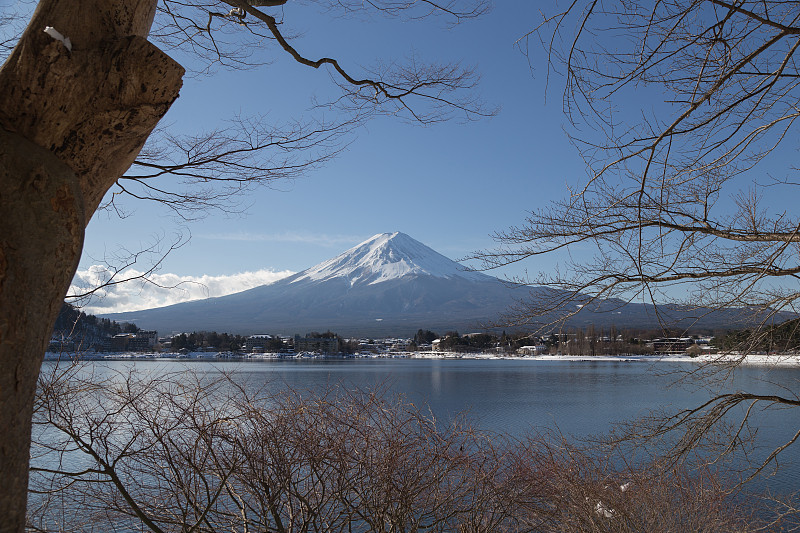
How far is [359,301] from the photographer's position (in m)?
138

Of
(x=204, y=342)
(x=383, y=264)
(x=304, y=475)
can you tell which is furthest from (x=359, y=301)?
(x=304, y=475)

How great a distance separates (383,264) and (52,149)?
15498cm

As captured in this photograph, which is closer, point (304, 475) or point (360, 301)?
point (304, 475)

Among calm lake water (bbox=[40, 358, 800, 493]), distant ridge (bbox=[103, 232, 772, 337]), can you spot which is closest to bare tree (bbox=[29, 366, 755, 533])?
calm lake water (bbox=[40, 358, 800, 493])

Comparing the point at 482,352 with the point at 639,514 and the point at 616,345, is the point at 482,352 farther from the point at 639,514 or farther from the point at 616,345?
the point at 639,514

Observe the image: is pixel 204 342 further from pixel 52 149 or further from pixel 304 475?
pixel 52 149

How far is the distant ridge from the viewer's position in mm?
115250

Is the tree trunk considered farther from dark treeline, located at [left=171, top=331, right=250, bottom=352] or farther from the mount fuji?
the mount fuji

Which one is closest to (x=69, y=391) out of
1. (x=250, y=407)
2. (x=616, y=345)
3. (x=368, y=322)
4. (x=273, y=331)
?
(x=250, y=407)

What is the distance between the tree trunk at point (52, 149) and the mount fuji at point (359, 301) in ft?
340

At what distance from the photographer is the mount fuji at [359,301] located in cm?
11600

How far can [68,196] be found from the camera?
4.51ft

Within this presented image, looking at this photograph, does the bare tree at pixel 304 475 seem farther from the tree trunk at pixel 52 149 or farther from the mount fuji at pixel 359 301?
the mount fuji at pixel 359 301

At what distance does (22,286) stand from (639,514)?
202 inches
